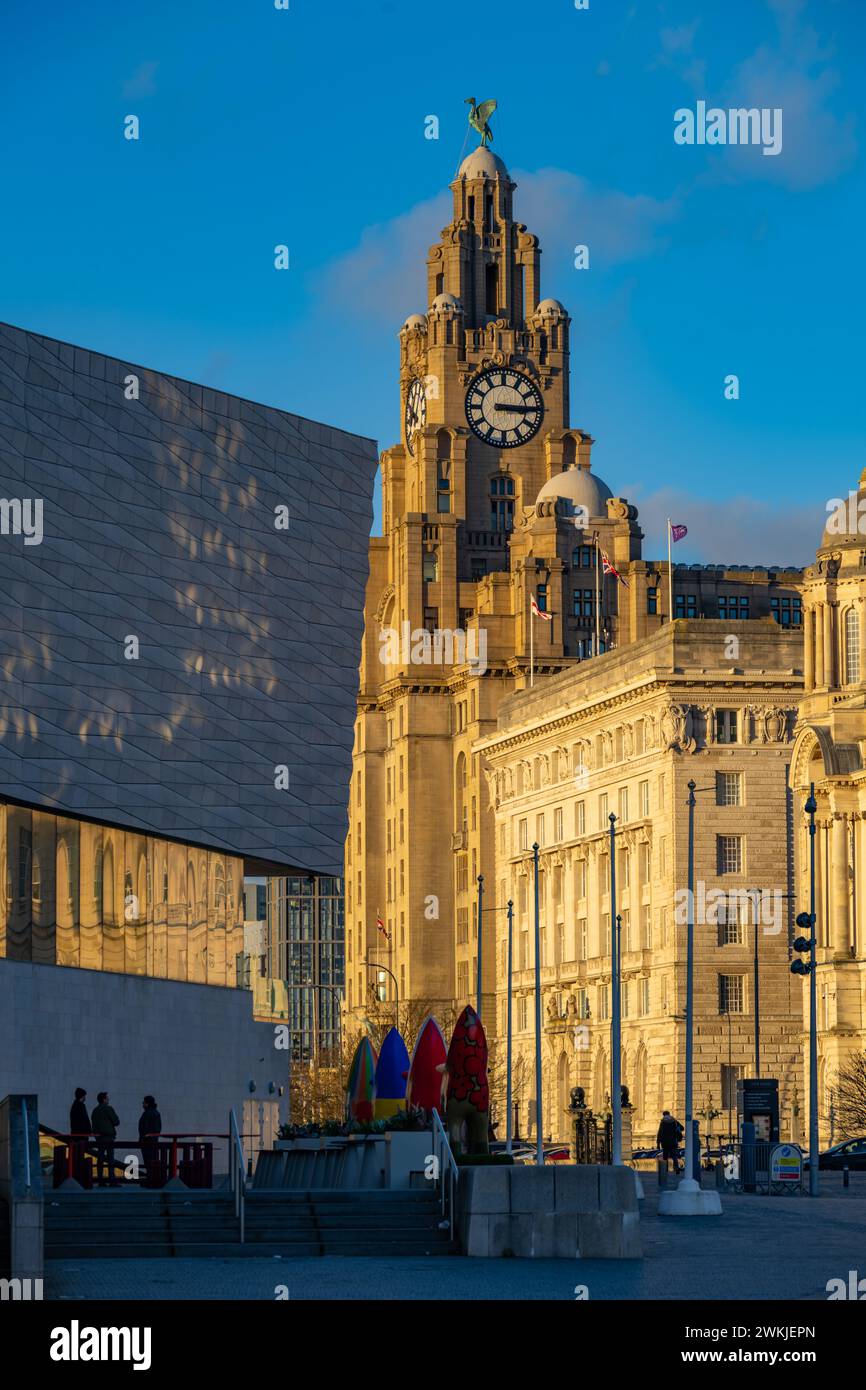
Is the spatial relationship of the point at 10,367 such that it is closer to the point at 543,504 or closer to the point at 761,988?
the point at 761,988

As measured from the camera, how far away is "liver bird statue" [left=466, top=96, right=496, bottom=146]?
564 ft

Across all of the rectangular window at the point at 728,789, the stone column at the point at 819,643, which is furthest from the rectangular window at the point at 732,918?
the stone column at the point at 819,643

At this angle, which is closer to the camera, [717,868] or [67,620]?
[67,620]

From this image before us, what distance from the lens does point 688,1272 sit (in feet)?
102

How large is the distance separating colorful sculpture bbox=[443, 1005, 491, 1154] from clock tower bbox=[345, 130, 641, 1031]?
109629 millimetres

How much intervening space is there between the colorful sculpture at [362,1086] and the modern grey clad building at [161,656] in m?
14.8

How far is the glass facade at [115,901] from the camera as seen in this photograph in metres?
63.4

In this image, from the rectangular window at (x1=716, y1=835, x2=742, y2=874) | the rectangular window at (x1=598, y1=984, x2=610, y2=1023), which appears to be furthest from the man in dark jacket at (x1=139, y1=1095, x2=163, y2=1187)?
the rectangular window at (x1=598, y1=984, x2=610, y2=1023)

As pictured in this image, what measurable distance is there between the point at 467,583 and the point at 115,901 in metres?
96.3

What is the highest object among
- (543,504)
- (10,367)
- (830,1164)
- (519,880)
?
(543,504)

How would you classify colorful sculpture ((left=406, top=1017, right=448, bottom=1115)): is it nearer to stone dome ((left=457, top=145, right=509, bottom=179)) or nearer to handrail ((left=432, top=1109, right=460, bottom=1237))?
handrail ((left=432, top=1109, right=460, bottom=1237))
